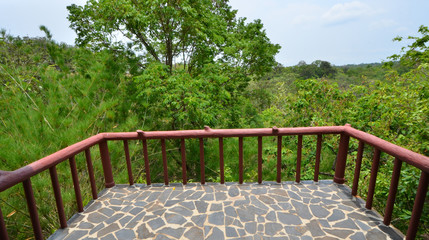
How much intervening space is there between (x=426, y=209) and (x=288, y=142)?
11.0 feet

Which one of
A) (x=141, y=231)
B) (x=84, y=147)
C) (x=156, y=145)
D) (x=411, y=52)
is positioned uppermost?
(x=411, y=52)

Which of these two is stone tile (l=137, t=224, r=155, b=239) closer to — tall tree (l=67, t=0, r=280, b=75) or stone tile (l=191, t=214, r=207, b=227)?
stone tile (l=191, t=214, r=207, b=227)

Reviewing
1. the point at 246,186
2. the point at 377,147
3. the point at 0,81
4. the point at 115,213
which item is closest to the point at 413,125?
the point at 377,147

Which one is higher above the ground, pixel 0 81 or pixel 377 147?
pixel 0 81

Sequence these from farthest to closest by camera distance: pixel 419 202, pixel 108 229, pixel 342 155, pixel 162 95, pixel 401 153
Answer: pixel 162 95 < pixel 342 155 < pixel 108 229 < pixel 401 153 < pixel 419 202

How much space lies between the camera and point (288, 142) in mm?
5852

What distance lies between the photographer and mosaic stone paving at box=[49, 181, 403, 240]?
2100 millimetres

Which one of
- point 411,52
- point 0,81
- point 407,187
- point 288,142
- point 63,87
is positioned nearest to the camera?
point 407,187

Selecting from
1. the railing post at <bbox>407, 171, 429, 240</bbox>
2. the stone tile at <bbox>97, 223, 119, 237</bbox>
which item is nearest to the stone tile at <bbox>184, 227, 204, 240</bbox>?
the stone tile at <bbox>97, 223, 119, 237</bbox>

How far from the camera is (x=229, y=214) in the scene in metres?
2.38

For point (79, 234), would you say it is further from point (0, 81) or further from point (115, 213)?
point (0, 81)

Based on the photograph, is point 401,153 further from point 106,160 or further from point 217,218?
point 106,160

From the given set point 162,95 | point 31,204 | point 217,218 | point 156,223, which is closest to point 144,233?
A: point 156,223

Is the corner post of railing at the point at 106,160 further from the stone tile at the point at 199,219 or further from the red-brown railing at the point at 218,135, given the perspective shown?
the stone tile at the point at 199,219
